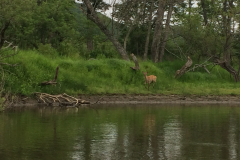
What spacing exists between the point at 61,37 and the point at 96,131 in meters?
19.8

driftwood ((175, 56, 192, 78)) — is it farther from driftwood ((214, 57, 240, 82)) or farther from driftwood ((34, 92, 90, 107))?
driftwood ((34, 92, 90, 107))

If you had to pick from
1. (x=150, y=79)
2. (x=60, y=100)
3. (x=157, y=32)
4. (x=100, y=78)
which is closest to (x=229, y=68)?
(x=157, y=32)

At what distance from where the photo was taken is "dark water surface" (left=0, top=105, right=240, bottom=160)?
9500 mm

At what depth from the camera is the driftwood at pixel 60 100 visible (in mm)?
21266

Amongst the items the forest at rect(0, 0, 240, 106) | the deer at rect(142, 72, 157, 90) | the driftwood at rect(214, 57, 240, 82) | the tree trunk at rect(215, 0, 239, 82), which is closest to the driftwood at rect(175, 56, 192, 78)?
the forest at rect(0, 0, 240, 106)

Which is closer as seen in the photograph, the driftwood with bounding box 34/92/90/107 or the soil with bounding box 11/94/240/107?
the driftwood with bounding box 34/92/90/107

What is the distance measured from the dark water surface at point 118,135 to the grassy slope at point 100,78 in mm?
3958

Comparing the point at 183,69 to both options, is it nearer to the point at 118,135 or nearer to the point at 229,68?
the point at 229,68

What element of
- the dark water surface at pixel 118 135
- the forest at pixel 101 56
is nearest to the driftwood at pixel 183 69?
the forest at pixel 101 56

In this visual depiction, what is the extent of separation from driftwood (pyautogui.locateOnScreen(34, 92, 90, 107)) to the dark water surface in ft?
7.82

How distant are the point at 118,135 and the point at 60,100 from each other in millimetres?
10189

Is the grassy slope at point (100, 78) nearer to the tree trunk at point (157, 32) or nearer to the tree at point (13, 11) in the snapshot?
the tree trunk at point (157, 32)

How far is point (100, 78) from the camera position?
25672 millimetres

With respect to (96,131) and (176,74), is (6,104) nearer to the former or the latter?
(96,131)
